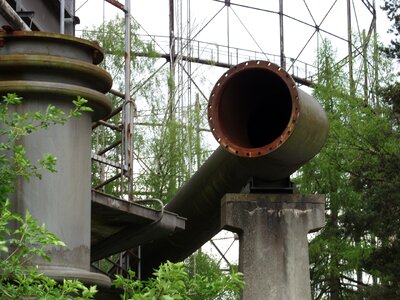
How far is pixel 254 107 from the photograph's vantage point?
12.0m

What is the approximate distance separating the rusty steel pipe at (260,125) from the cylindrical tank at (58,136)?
199 centimetres

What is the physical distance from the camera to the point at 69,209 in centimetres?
934

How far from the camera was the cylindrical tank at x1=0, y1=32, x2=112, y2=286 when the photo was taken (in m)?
9.17

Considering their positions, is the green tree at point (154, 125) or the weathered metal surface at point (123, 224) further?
the green tree at point (154, 125)

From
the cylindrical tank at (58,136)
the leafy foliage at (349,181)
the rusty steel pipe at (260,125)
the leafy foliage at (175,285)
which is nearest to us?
the leafy foliage at (175,285)

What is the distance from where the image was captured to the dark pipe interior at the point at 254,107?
11414mm

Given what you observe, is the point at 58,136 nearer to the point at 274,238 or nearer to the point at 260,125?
the point at 274,238

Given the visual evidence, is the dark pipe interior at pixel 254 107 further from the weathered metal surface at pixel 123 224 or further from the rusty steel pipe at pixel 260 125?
the weathered metal surface at pixel 123 224

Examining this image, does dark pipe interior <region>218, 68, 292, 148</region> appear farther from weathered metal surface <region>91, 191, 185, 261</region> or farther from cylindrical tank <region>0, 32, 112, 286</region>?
cylindrical tank <region>0, 32, 112, 286</region>

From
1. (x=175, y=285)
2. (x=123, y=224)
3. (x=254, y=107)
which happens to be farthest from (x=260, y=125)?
(x=175, y=285)

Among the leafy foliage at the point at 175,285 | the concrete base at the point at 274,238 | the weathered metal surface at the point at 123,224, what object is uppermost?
the weathered metal surface at the point at 123,224

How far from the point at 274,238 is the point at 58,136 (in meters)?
2.71

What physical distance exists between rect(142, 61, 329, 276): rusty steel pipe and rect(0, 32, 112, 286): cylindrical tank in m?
1.99

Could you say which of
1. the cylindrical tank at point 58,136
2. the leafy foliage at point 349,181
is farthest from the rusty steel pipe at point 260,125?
the leafy foliage at point 349,181
